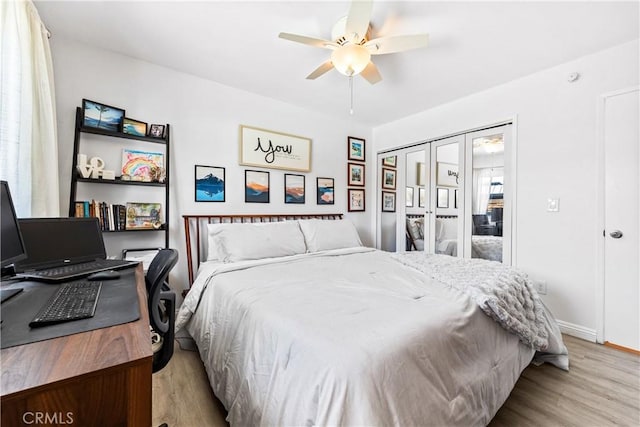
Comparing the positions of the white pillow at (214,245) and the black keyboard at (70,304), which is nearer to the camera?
the black keyboard at (70,304)

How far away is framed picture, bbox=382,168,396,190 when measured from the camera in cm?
412

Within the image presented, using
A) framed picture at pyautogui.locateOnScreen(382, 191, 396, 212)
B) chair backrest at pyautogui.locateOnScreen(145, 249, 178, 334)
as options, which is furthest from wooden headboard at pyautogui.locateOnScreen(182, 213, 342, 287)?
framed picture at pyautogui.locateOnScreen(382, 191, 396, 212)

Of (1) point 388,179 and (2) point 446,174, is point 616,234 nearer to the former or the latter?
(2) point 446,174

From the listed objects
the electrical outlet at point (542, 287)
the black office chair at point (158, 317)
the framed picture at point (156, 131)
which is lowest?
the electrical outlet at point (542, 287)

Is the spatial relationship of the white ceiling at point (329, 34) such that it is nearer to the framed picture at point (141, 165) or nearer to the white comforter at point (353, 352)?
the framed picture at point (141, 165)

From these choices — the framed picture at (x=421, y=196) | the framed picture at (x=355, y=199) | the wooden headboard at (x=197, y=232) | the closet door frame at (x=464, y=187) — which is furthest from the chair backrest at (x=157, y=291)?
the framed picture at (x=421, y=196)

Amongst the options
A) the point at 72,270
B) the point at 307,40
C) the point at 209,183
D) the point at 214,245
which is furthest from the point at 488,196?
the point at 72,270

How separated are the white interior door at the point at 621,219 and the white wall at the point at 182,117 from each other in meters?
2.84

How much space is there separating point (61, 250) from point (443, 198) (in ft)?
12.0

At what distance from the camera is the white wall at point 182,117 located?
219 cm

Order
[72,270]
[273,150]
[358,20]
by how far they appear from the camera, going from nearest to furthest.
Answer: [72,270] < [358,20] < [273,150]

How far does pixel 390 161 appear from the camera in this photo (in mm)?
4133

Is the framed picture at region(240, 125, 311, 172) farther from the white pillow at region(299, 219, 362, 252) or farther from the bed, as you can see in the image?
the bed

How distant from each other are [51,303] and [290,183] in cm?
263
